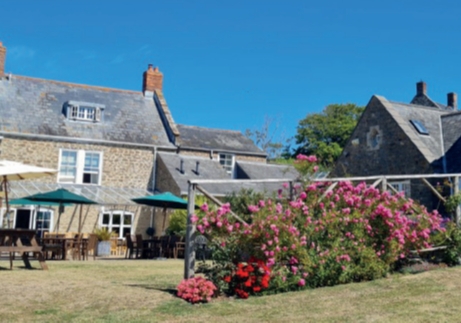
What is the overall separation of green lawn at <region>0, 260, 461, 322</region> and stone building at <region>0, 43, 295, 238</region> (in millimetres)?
17056

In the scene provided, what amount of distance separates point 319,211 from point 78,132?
20675 mm

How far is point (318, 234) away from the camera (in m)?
9.03

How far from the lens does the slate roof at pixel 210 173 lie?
1071 inches

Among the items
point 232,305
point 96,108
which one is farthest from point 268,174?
point 232,305

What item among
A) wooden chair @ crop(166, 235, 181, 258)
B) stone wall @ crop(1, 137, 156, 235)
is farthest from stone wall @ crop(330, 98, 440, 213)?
stone wall @ crop(1, 137, 156, 235)

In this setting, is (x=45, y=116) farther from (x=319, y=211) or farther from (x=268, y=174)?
(x=319, y=211)

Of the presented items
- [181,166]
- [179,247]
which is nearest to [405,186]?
[179,247]

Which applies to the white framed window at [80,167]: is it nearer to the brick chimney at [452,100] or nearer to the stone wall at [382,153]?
the stone wall at [382,153]

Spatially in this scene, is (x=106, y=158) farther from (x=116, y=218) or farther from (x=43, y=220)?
(x=43, y=220)

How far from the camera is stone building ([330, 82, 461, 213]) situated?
74.1 ft

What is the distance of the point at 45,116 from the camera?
2758cm

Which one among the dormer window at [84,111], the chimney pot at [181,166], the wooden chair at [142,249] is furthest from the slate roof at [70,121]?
the wooden chair at [142,249]

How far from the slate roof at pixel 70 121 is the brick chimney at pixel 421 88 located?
2023 cm

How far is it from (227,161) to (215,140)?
1.70m
